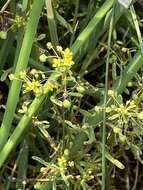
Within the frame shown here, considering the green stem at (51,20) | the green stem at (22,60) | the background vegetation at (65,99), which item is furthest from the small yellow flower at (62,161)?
the green stem at (51,20)

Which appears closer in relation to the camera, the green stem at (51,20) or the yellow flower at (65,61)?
the yellow flower at (65,61)

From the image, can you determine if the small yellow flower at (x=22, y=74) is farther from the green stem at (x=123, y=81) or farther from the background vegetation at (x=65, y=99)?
the green stem at (x=123, y=81)

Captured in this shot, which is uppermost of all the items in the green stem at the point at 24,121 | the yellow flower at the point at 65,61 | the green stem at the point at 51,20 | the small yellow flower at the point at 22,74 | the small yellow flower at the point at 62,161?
the green stem at the point at 51,20

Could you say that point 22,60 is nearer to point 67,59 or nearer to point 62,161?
point 67,59

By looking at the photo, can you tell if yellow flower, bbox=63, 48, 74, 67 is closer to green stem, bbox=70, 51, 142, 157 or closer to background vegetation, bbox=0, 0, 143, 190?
background vegetation, bbox=0, 0, 143, 190

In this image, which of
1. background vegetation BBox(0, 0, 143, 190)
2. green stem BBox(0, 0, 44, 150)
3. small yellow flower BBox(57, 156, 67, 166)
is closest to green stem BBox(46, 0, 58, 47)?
background vegetation BBox(0, 0, 143, 190)

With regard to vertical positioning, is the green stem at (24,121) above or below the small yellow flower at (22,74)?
below

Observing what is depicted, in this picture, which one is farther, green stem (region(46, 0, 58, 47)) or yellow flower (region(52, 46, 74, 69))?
green stem (region(46, 0, 58, 47))
